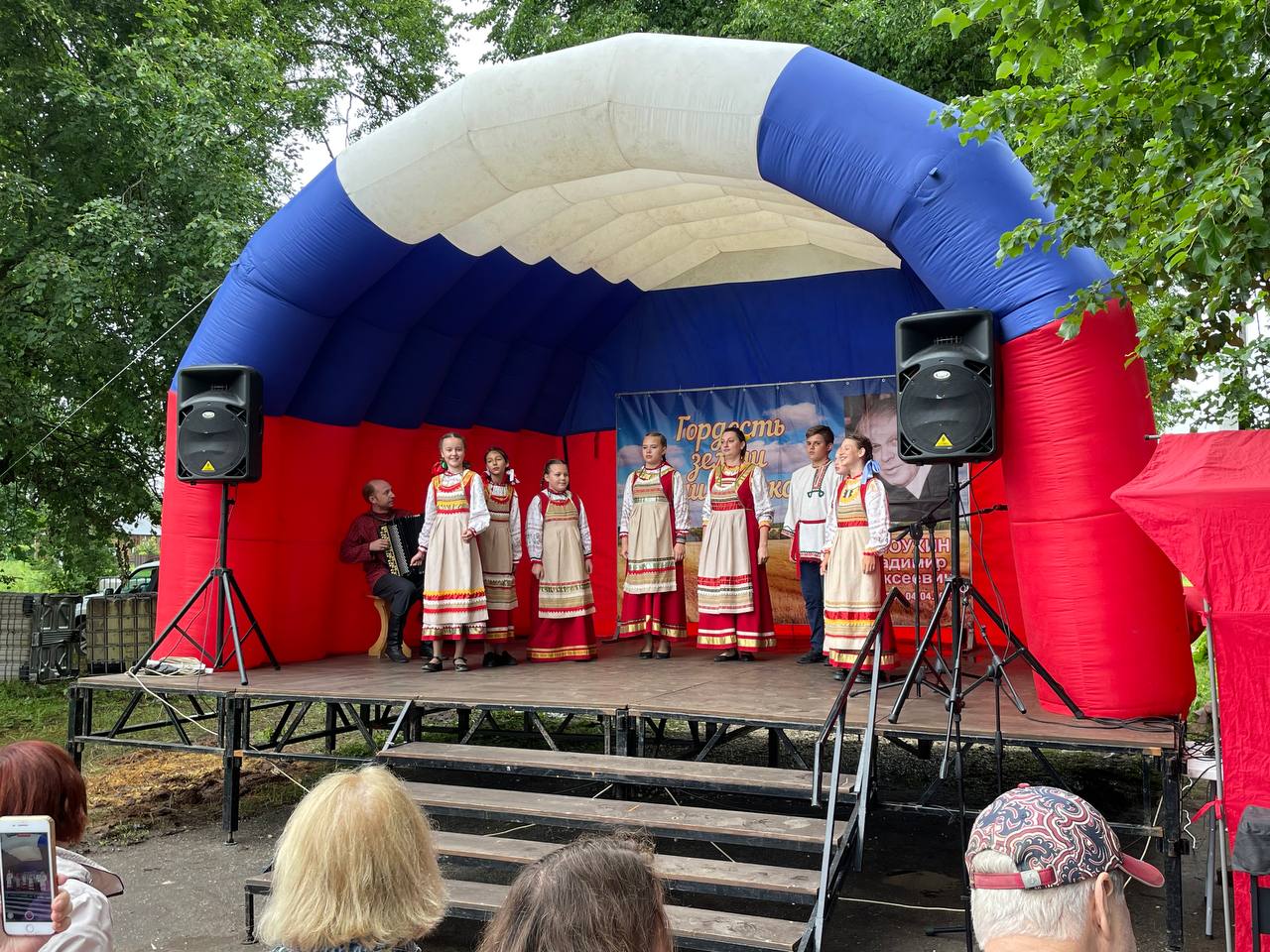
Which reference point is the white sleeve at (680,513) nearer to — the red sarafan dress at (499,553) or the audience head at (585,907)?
the red sarafan dress at (499,553)

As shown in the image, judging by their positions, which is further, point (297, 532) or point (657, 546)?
point (657, 546)

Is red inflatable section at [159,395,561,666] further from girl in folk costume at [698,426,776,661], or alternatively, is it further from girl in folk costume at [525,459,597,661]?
girl in folk costume at [698,426,776,661]

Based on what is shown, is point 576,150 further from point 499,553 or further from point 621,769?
point 621,769

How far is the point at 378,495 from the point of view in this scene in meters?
7.56

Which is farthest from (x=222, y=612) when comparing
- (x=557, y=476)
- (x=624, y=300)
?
(x=624, y=300)

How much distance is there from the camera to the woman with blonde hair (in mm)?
1701

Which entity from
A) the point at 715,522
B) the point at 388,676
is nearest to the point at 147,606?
the point at 388,676

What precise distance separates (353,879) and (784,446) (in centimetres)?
728

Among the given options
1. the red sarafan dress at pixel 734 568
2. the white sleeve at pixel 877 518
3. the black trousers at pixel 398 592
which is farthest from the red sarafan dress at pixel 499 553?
the white sleeve at pixel 877 518

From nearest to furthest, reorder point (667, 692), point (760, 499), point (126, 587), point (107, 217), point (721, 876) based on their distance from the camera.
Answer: point (721, 876) < point (667, 692) < point (760, 499) < point (107, 217) < point (126, 587)

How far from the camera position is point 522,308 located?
845cm

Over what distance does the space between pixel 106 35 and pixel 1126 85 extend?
8.87m

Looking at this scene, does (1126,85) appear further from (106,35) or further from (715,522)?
(106,35)

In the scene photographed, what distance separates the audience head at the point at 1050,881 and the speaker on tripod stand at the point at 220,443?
17.9 feet
